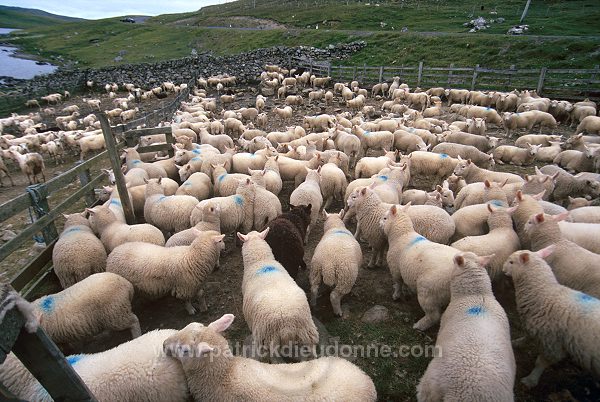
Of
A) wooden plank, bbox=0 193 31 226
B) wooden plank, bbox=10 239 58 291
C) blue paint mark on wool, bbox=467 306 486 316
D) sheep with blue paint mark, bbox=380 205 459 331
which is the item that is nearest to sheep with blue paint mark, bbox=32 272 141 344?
wooden plank, bbox=10 239 58 291

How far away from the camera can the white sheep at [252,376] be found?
272cm

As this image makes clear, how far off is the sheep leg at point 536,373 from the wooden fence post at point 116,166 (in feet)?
23.6

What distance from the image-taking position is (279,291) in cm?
378

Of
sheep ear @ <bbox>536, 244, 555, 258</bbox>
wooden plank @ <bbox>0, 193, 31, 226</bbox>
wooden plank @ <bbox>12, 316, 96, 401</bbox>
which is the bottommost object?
sheep ear @ <bbox>536, 244, 555, 258</bbox>

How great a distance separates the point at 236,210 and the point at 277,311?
3.23 meters

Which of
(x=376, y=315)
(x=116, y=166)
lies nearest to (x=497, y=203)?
(x=376, y=315)

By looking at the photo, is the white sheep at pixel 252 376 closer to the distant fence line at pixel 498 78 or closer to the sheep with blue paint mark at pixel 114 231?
the sheep with blue paint mark at pixel 114 231

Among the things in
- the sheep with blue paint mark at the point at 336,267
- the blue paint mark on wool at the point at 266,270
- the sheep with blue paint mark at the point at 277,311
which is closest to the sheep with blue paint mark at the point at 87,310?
the sheep with blue paint mark at the point at 277,311

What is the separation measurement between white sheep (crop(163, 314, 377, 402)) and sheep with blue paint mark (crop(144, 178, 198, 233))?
3.63 meters

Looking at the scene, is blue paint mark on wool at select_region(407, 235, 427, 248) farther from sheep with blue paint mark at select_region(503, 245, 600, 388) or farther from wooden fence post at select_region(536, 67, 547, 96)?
wooden fence post at select_region(536, 67, 547, 96)

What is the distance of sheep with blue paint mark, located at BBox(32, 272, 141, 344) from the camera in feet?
12.4

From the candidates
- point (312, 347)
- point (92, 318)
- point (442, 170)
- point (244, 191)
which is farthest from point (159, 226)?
point (442, 170)

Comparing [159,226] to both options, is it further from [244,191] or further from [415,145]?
[415,145]

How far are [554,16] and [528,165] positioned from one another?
50337 mm
